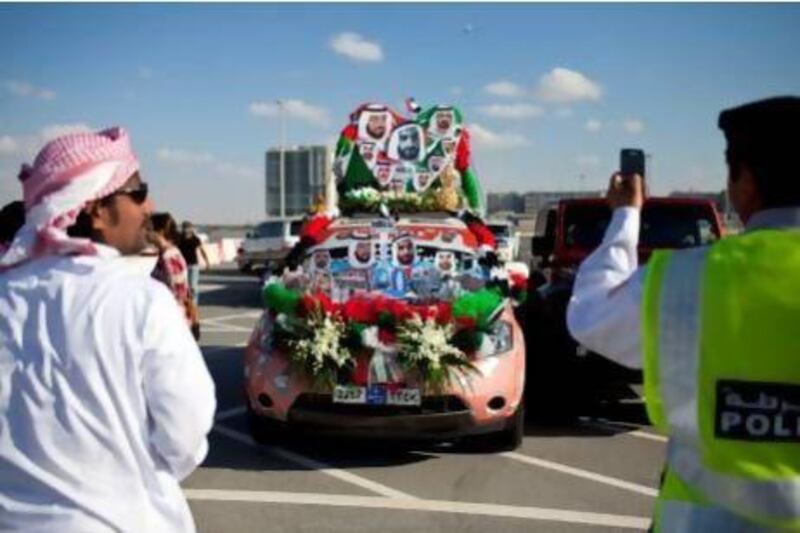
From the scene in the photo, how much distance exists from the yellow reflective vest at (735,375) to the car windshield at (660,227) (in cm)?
721

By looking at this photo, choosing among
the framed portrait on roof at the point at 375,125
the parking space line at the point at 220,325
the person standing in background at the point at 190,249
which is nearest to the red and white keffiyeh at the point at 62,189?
the framed portrait on roof at the point at 375,125

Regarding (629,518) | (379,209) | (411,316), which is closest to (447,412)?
(411,316)

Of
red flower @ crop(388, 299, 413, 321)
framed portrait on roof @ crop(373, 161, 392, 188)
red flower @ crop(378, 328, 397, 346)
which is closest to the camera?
red flower @ crop(378, 328, 397, 346)

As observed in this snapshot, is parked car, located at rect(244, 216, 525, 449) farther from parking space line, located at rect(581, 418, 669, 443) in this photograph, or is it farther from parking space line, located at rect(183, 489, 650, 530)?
parking space line, located at rect(581, 418, 669, 443)

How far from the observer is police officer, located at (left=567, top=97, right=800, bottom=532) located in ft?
5.77

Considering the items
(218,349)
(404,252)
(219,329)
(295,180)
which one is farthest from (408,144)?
(295,180)

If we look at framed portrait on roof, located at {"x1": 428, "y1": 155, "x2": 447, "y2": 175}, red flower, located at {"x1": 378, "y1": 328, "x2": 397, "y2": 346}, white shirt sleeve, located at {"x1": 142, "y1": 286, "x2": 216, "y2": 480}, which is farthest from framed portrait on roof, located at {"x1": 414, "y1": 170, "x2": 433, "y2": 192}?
white shirt sleeve, located at {"x1": 142, "y1": 286, "x2": 216, "y2": 480}

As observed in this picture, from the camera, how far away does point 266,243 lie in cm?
2538

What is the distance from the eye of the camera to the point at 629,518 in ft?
17.4

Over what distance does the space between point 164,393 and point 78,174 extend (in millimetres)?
570

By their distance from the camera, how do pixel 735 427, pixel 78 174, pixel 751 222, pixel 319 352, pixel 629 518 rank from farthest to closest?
pixel 319 352, pixel 629 518, pixel 78 174, pixel 751 222, pixel 735 427

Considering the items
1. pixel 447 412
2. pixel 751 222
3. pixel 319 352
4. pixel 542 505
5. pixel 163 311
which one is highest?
pixel 751 222

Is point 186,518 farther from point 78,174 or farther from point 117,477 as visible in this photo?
point 78,174

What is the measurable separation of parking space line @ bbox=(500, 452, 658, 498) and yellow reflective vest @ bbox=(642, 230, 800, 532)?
13.9 ft
